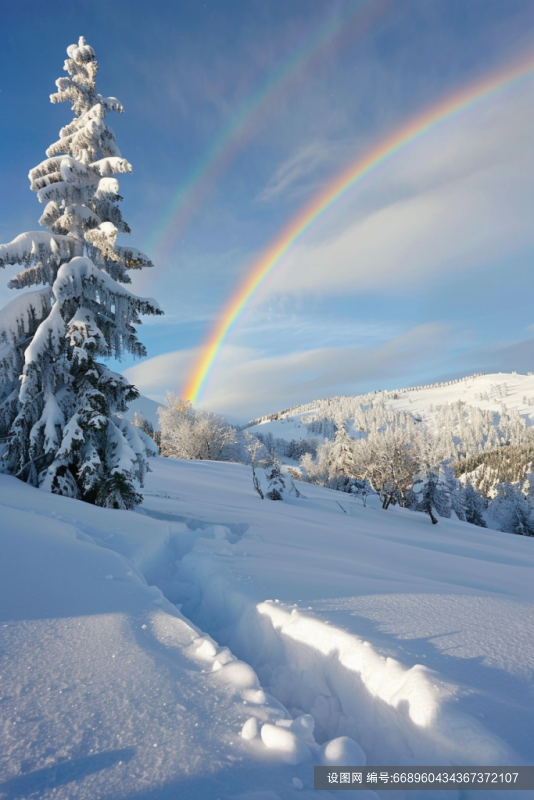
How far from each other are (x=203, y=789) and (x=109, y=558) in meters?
3.35

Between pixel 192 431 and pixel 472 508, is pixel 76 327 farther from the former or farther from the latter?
pixel 472 508

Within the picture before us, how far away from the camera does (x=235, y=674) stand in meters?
2.44

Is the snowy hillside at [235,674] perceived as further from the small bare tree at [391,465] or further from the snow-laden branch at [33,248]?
the small bare tree at [391,465]

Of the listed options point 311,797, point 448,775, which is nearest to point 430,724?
point 448,775

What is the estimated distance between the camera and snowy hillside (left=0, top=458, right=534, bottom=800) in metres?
1.68

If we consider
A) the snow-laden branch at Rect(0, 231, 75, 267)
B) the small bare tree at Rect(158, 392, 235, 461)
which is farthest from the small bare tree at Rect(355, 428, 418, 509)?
the snow-laden branch at Rect(0, 231, 75, 267)

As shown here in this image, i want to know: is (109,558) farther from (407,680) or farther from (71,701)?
(407,680)

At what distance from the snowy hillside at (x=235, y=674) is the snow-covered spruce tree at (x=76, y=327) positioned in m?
3.22

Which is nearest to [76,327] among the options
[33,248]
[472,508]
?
[33,248]

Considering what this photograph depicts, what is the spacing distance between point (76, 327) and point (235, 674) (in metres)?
7.76

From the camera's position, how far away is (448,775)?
6.23 feet

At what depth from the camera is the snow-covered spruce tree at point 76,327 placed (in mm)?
8008

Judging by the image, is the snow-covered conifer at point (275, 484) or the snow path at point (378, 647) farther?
the snow-covered conifer at point (275, 484)

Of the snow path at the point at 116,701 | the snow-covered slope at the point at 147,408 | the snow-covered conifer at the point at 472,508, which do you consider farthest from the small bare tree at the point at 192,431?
the snow-covered slope at the point at 147,408
